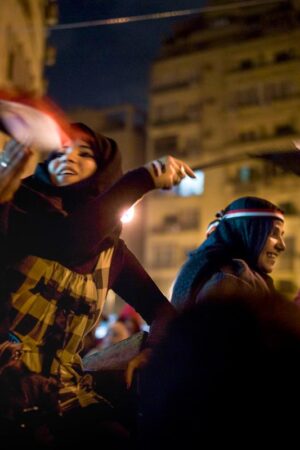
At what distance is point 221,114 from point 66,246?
4102 centimetres

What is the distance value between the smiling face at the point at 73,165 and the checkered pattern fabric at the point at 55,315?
0.33 metres

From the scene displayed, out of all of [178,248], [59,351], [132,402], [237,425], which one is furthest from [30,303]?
[178,248]

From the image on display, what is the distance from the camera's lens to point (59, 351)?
7.41 ft

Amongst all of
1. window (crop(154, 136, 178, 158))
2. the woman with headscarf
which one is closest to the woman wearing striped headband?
the woman with headscarf

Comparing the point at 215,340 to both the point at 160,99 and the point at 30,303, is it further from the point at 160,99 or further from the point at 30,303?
the point at 160,99

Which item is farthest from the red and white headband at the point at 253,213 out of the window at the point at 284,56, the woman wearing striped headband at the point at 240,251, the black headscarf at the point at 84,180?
the window at the point at 284,56

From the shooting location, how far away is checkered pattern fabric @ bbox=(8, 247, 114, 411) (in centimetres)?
221

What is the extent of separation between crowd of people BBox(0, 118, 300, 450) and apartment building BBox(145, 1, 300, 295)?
117 feet

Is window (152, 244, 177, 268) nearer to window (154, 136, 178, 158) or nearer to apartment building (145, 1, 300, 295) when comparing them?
apartment building (145, 1, 300, 295)

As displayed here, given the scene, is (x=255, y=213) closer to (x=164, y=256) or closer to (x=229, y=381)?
(x=229, y=381)

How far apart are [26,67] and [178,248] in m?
25.3

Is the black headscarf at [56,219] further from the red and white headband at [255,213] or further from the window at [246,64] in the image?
the window at [246,64]

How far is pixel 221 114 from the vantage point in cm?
4228

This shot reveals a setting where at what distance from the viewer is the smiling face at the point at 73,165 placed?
2.39m
